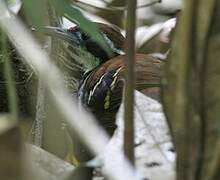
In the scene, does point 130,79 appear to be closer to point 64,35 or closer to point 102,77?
point 64,35

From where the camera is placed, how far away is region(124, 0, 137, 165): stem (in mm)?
498

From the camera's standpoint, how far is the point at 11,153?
39 cm

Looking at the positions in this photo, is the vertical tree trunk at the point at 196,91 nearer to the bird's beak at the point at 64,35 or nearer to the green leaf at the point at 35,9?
the green leaf at the point at 35,9

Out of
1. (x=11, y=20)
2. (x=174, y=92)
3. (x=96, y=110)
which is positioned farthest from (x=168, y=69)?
(x=96, y=110)

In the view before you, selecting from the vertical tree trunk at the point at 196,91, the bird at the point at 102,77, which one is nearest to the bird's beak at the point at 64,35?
the bird at the point at 102,77

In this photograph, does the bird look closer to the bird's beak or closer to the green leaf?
the bird's beak

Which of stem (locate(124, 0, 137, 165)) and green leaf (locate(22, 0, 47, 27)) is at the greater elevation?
green leaf (locate(22, 0, 47, 27))

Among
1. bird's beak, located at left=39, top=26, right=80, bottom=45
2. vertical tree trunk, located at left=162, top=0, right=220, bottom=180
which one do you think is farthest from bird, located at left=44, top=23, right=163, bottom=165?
vertical tree trunk, located at left=162, top=0, right=220, bottom=180

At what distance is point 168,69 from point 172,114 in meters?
0.04

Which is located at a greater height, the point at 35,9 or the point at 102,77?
the point at 35,9

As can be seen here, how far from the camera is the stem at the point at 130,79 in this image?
50 cm

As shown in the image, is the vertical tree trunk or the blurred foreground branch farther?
the vertical tree trunk

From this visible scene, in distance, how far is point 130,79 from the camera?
50 centimetres

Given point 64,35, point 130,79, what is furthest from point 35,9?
point 64,35
